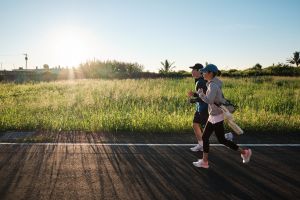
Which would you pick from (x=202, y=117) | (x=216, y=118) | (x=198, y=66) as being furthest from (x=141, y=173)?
(x=198, y=66)

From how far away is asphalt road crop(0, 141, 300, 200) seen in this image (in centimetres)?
486

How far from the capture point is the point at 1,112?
12.4m

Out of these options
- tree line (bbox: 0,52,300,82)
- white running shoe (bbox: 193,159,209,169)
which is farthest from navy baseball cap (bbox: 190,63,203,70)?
tree line (bbox: 0,52,300,82)

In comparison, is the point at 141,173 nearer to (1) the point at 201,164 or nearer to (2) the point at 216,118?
(1) the point at 201,164

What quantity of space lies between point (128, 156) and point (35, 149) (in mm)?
1943

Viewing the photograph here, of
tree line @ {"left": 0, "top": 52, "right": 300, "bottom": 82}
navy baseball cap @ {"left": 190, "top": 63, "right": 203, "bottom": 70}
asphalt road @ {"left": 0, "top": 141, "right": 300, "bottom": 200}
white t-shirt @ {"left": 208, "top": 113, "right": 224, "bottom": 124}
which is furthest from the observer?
tree line @ {"left": 0, "top": 52, "right": 300, "bottom": 82}

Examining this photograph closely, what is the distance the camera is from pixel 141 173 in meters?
5.72

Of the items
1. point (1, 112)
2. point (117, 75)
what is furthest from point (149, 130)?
point (117, 75)

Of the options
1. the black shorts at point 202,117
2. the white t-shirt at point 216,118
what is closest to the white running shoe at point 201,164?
the white t-shirt at point 216,118

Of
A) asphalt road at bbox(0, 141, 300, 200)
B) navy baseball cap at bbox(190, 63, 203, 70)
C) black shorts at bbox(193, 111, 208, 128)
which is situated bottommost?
asphalt road at bbox(0, 141, 300, 200)

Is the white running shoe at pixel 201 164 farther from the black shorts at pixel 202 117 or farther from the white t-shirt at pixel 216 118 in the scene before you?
the black shorts at pixel 202 117

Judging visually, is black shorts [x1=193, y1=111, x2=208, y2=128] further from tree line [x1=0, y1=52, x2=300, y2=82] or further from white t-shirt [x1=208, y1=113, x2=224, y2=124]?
tree line [x1=0, y1=52, x2=300, y2=82]

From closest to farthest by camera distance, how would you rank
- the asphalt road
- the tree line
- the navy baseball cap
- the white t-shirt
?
the asphalt road < the white t-shirt < the navy baseball cap < the tree line

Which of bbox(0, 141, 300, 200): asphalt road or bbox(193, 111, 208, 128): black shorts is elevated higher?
bbox(193, 111, 208, 128): black shorts
